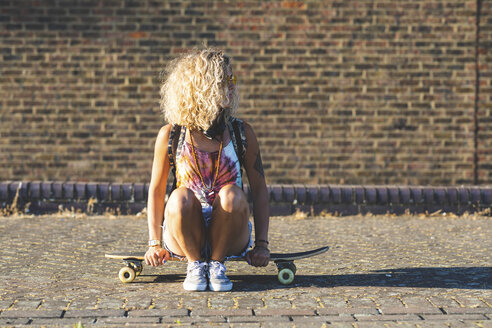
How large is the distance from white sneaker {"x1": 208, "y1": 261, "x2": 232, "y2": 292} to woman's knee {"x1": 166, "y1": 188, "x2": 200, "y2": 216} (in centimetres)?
36

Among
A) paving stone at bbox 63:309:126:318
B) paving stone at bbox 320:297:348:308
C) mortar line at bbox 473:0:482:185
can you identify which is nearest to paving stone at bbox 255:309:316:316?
paving stone at bbox 320:297:348:308

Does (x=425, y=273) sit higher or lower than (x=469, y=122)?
lower

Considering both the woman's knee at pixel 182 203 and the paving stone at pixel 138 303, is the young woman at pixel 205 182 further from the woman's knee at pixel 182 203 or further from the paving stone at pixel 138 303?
the paving stone at pixel 138 303

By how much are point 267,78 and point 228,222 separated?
3.97 metres

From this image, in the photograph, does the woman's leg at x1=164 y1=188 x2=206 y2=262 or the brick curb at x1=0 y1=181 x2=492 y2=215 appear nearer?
the woman's leg at x1=164 y1=188 x2=206 y2=262

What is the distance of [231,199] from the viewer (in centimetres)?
400

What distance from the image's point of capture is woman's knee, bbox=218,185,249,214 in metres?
4.00

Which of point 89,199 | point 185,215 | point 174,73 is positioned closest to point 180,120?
point 174,73

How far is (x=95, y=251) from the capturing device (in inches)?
217

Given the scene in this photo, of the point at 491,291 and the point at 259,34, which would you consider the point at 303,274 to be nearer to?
the point at 491,291

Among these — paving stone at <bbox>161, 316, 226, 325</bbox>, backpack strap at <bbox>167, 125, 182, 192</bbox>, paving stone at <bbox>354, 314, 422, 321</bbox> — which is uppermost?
backpack strap at <bbox>167, 125, 182, 192</bbox>

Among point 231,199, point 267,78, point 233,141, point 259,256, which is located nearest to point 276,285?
point 259,256

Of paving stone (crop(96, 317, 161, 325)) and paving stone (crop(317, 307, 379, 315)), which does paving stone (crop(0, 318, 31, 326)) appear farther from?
paving stone (crop(317, 307, 379, 315))

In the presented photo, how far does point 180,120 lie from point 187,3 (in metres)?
3.86
